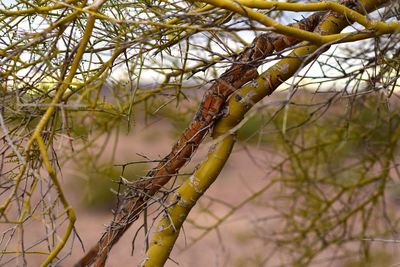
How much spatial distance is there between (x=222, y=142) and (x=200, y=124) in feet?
0.23

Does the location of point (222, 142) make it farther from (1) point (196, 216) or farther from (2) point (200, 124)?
(1) point (196, 216)

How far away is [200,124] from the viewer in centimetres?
153

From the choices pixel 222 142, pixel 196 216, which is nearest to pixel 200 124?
pixel 222 142

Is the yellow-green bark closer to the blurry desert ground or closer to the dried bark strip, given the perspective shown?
the dried bark strip

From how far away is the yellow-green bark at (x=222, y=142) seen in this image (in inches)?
58.2

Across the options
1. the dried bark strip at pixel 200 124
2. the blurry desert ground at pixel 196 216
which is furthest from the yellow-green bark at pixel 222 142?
the blurry desert ground at pixel 196 216

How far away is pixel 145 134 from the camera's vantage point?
1284 centimetres

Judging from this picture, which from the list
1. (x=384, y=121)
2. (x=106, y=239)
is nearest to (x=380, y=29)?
(x=106, y=239)

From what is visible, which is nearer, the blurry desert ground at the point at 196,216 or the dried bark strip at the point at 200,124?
the dried bark strip at the point at 200,124

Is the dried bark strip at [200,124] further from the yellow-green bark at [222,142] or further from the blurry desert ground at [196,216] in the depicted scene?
the blurry desert ground at [196,216]

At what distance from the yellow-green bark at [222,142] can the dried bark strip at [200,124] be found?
0.09 feet

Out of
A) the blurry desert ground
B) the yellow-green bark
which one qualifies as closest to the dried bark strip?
the yellow-green bark

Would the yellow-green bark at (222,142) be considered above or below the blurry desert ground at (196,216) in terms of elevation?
below

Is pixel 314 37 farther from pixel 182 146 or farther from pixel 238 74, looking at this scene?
pixel 182 146
